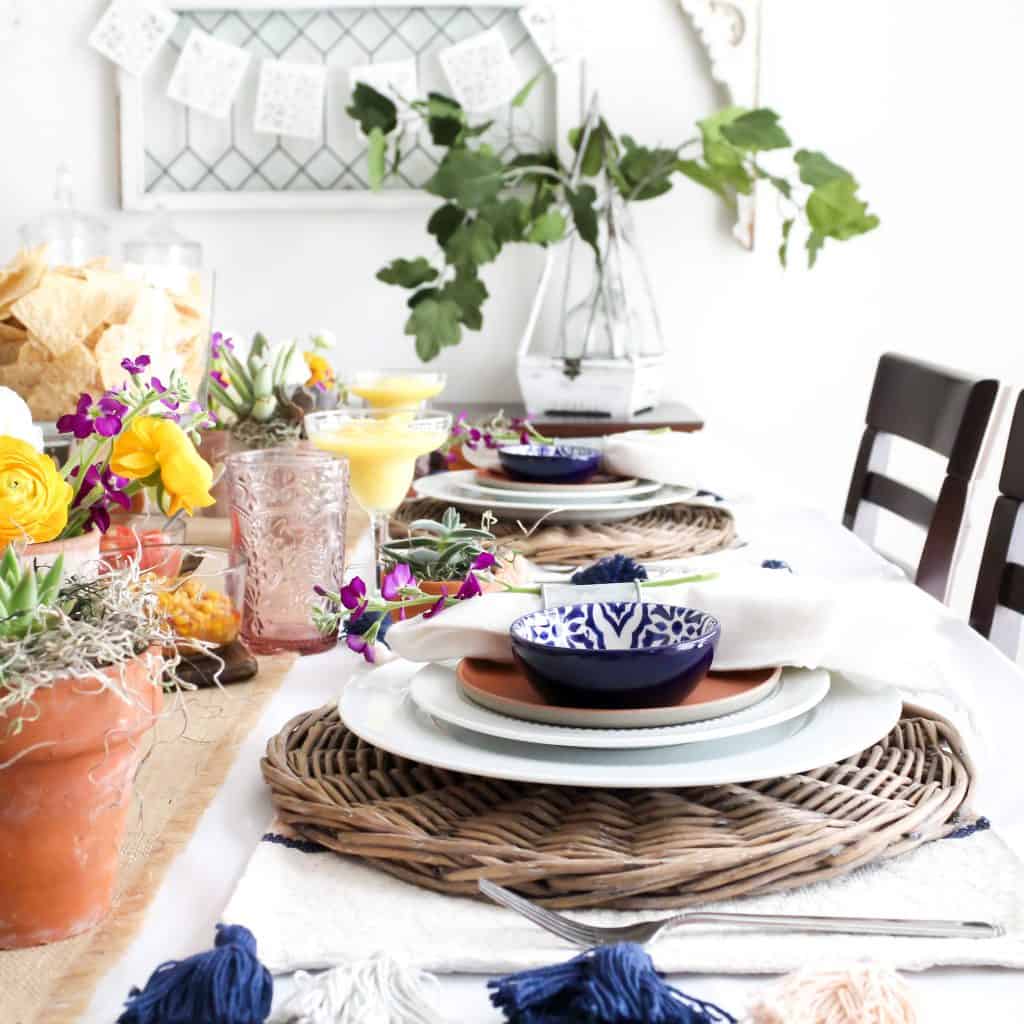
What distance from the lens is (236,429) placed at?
1.61 meters

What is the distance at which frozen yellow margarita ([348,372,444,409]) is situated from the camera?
1953mm

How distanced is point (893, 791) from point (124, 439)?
52 cm

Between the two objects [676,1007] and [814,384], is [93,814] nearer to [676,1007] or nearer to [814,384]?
[676,1007]

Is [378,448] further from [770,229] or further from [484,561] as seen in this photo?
[770,229]

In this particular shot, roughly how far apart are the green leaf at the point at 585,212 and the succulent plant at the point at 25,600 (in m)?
2.30

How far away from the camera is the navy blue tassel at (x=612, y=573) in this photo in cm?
91

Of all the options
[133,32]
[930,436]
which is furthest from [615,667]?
[133,32]

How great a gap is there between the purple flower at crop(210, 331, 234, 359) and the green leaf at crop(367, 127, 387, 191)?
1241 mm

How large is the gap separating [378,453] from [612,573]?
410 mm

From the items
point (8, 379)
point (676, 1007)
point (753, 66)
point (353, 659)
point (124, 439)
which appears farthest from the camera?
point (753, 66)

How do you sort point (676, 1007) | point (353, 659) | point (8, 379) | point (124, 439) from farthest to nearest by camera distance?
point (8, 379) < point (353, 659) < point (124, 439) < point (676, 1007)

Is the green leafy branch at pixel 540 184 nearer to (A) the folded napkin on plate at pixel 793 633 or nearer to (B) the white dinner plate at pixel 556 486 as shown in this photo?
(B) the white dinner plate at pixel 556 486

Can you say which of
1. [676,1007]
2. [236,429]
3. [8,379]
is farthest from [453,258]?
[676,1007]

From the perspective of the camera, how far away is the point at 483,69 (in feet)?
9.92
